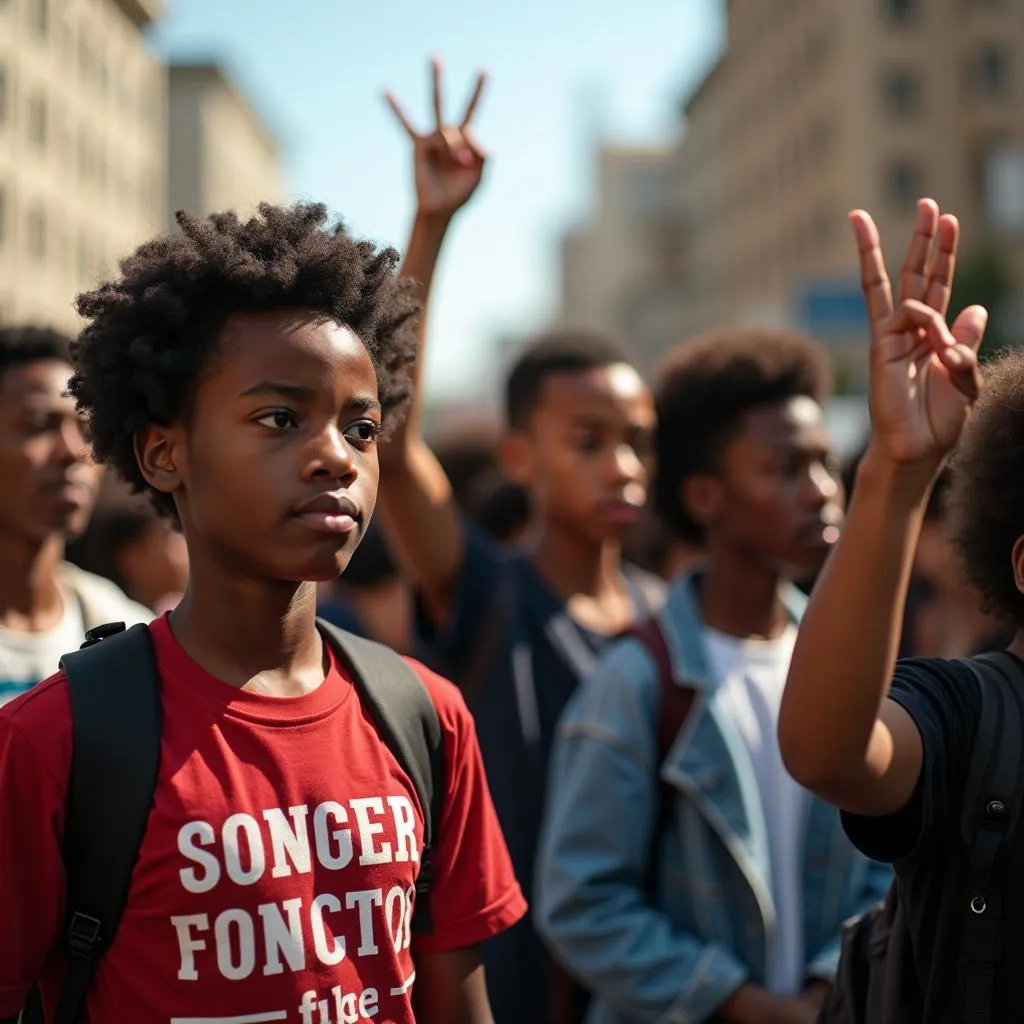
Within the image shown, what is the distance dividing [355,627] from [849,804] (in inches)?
141

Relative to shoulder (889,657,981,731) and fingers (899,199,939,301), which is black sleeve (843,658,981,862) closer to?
shoulder (889,657,981,731)

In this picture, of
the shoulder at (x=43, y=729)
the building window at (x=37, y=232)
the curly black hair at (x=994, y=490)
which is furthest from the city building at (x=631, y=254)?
the shoulder at (x=43, y=729)

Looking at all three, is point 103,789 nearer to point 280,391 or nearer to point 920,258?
point 280,391

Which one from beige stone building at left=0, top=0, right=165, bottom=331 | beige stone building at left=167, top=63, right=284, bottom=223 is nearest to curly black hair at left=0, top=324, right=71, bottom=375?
beige stone building at left=0, top=0, right=165, bottom=331

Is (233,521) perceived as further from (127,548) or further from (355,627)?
(127,548)

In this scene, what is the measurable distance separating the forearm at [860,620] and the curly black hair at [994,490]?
19.9 inches

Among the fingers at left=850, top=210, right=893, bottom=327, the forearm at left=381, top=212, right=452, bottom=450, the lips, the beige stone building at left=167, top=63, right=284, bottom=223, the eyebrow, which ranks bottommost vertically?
the lips

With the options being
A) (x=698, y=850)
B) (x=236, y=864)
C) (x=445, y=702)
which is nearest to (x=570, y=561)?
(x=698, y=850)

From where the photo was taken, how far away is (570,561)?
443 centimetres

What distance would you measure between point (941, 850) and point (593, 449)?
2.44m

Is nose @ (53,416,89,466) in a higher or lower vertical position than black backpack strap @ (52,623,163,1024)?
higher

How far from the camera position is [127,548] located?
5.95 meters

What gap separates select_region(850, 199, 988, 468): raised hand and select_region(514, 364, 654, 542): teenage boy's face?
2.33 meters

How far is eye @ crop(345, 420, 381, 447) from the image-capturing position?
88.6 inches
